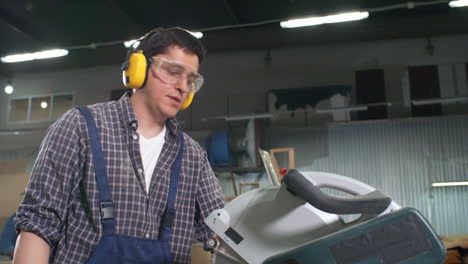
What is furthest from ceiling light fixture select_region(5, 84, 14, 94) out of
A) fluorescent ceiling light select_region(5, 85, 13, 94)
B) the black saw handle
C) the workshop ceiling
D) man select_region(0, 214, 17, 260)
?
the black saw handle

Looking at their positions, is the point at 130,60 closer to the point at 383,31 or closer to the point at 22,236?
the point at 22,236

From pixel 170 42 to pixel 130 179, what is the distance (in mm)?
401

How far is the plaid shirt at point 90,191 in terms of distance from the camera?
91 centimetres

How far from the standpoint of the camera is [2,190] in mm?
5164

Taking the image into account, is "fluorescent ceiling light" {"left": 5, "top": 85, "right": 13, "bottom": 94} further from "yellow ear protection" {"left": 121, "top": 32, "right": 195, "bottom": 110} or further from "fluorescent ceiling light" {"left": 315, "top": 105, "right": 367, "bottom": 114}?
"yellow ear protection" {"left": 121, "top": 32, "right": 195, "bottom": 110}

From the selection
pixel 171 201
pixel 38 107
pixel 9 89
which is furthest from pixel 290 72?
pixel 171 201

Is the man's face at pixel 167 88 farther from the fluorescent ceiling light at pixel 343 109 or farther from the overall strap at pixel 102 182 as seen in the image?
the fluorescent ceiling light at pixel 343 109

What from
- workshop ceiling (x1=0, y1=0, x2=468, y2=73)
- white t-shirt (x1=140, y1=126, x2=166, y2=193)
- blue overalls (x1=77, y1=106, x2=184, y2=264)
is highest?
workshop ceiling (x1=0, y1=0, x2=468, y2=73)

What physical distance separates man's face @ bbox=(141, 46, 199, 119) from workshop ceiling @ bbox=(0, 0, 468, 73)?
5285 millimetres

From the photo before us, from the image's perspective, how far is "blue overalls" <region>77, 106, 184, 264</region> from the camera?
0.93 m

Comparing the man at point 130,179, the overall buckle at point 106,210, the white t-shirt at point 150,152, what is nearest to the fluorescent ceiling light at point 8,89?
the man at point 130,179

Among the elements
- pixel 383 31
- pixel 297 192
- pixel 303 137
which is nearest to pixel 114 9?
pixel 303 137

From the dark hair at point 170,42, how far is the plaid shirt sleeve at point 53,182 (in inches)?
11.9

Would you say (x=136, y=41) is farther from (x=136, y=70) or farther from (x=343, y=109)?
(x=343, y=109)
